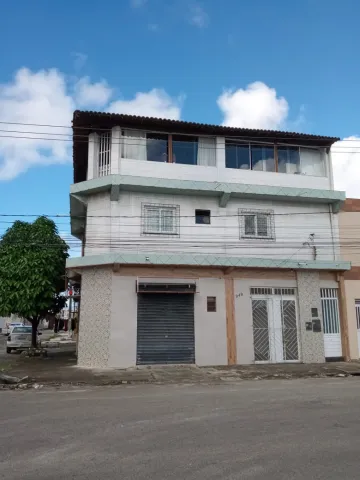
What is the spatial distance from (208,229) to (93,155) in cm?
525

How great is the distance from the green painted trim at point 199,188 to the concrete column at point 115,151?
68cm

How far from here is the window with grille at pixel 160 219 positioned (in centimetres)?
1636

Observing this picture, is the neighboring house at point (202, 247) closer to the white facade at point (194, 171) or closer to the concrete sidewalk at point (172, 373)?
the white facade at point (194, 171)

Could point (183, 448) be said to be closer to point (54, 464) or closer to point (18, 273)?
point (54, 464)

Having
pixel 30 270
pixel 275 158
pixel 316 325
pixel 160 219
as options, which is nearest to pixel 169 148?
pixel 160 219

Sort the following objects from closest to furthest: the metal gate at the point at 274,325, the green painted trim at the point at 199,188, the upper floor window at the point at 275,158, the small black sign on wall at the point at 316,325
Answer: the green painted trim at the point at 199,188, the metal gate at the point at 274,325, the small black sign on wall at the point at 316,325, the upper floor window at the point at 275,158

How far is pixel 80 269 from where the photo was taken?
16219 mm

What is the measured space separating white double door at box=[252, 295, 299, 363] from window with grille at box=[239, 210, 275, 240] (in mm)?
2388

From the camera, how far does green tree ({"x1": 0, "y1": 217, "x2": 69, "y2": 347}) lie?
1945 centimetres

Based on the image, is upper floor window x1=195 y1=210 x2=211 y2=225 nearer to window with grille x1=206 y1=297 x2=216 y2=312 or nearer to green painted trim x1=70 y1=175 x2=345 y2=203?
green painted trim x1=70 y1=175 x2=345 y2=203

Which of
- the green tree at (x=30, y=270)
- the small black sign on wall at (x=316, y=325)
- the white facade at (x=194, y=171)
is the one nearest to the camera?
the white facade at (x=194, y=171)

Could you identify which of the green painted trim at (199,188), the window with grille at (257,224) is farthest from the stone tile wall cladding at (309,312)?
the green painted trim at (199,188)

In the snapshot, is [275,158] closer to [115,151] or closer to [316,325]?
[115,151]

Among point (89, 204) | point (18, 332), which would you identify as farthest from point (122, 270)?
point (18, 332)
